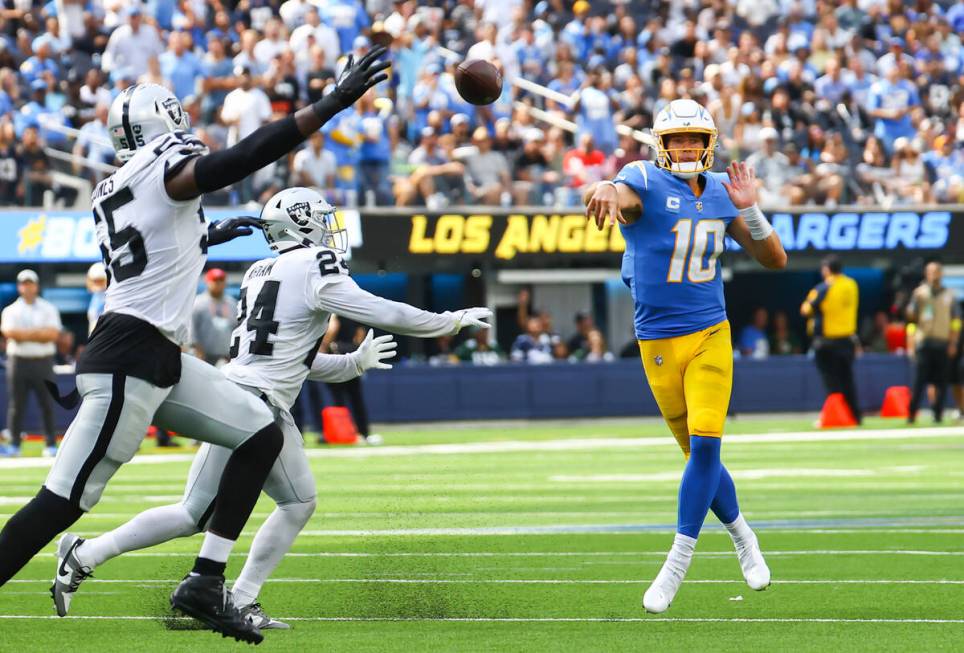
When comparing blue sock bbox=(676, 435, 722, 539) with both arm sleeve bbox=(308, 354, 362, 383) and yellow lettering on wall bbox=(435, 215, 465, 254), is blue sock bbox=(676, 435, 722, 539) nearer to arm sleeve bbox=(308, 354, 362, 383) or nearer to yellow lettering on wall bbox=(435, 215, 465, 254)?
arm sleeve bbox=(308, 354, 362, 383)

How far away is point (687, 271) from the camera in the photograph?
740 centimetres

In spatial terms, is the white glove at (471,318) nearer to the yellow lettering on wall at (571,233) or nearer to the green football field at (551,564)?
the green football field at (551,564)

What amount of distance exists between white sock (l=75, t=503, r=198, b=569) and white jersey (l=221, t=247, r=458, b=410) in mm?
619

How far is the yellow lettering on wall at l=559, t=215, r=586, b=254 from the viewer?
24.0 m

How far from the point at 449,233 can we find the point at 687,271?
16302 mm

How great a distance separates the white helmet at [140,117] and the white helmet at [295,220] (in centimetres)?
87

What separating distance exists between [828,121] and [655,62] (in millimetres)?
2965

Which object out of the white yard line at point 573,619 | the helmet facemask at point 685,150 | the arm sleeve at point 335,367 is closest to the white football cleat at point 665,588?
the white yard line at point 573,619

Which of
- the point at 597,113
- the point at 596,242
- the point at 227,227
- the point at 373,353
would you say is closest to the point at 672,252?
the point at 373,353

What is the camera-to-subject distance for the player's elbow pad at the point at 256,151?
583 cm

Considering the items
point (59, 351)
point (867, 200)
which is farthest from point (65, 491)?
point (867, 200)

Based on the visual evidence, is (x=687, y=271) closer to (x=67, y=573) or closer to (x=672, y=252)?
(x=672, y=252)

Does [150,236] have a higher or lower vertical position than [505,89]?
higher

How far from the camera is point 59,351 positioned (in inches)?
890
